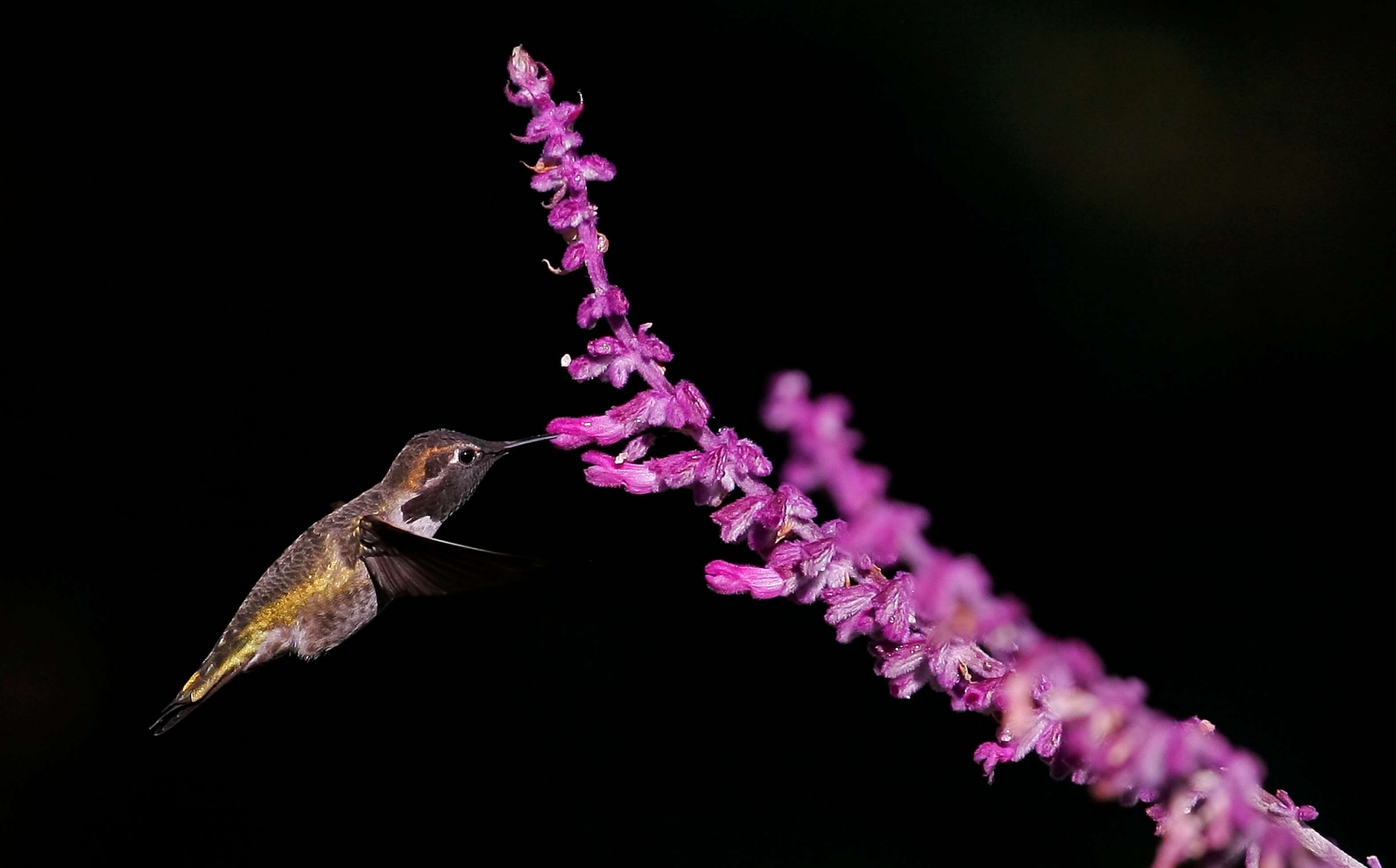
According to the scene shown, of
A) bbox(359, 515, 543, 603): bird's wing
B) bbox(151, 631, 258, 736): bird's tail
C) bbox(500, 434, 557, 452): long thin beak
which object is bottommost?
bbox(151, 631, 258, 736): bird's tail

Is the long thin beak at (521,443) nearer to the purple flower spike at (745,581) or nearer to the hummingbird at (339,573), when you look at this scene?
the hummingbird at (339,573)

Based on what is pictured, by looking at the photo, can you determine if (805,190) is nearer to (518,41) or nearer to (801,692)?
(518,41)

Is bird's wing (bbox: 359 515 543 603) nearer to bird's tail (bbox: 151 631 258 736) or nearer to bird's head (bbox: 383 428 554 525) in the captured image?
bird's head (bbox: 383 428 554 525)

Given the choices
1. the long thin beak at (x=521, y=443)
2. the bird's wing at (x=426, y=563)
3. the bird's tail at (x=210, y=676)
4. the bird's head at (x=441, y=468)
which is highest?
the long thin beak at (x=521, y=443)

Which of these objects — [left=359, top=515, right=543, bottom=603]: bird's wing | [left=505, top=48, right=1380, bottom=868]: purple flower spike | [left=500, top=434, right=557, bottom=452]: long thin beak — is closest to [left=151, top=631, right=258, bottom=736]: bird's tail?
[left=359, top=515, right=543, bottom=603]: bird's wing

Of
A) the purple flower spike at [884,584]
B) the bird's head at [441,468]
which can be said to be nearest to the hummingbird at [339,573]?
the bird's head at [441,468]

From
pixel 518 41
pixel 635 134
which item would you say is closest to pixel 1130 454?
pixel 635 134

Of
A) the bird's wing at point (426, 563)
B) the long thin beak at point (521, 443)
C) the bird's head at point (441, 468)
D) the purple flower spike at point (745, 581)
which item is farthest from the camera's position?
the bird's head at point (441, 468)
